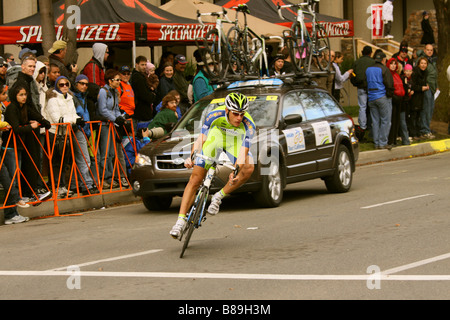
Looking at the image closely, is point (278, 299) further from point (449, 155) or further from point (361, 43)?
point (361, 43)

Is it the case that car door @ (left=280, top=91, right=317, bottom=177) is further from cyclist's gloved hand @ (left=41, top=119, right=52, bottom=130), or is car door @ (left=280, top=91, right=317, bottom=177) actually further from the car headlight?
cyclist's gloved hand @ (left=41, top=119, right=52, bottom=130)

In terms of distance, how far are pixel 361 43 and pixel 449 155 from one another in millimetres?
16560

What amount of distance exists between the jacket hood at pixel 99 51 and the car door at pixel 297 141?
426 centimetres

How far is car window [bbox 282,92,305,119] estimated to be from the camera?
14695mm

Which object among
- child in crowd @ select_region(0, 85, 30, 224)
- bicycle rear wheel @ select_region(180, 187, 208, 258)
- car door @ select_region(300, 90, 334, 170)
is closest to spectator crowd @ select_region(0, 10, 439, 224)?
child in crowd @ select_region(0, 85, 30, 224)

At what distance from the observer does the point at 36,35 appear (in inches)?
727

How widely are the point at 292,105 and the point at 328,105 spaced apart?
1.31 metres

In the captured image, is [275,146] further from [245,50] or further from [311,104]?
[245,50]

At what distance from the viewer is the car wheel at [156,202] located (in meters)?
14.4

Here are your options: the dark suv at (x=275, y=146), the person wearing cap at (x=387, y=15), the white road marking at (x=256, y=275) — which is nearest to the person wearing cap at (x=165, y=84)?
the dark suv at (x=275, y=146)

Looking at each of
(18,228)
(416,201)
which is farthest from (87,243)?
(416,201)

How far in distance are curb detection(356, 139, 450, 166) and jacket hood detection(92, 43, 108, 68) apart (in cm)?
662

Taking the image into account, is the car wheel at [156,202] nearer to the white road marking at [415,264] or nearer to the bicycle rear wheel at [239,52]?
the bicycle rear wheel at [239,52]

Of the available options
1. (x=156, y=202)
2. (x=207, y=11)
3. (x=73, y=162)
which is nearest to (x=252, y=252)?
(x=156, y=202)
